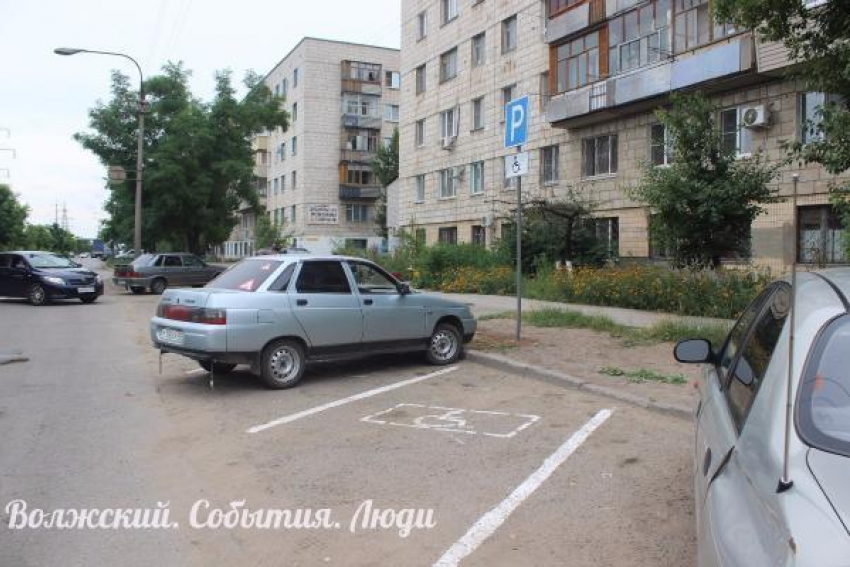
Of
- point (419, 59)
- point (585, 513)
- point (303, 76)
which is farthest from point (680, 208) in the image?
point (303, 76)

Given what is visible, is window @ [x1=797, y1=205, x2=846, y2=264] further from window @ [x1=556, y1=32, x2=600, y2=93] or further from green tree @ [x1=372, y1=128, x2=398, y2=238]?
green tree @ [x1=372, y1=128, x2=398, y2=238]

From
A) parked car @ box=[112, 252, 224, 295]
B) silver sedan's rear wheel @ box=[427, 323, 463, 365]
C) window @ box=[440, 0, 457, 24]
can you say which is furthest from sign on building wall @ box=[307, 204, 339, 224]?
silver sedan's rear wheel @ box=[427, 323, 463, 365]

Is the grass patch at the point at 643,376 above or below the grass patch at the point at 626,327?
below

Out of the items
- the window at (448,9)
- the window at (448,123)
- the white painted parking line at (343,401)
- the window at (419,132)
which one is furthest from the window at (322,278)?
the window at (419,132)

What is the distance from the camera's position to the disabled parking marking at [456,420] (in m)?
6.48

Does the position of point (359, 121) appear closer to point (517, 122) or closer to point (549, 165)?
point (549, 165)

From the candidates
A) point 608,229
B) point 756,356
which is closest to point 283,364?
point 756,356

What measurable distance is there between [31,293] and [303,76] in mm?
41467

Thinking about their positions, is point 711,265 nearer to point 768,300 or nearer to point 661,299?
point 661,299

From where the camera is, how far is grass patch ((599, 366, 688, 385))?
8.30 metres

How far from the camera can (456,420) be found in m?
6.83

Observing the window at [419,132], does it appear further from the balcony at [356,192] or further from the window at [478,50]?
the balcony at [356,192]

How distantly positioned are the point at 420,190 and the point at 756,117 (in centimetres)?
2233

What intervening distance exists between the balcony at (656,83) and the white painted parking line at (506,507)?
1725cm
